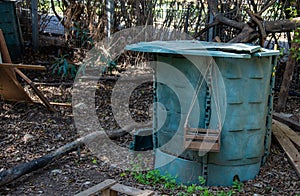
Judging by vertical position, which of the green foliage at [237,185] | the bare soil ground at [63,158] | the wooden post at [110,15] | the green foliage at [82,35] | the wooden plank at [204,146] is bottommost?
the green foliage at [237,185]

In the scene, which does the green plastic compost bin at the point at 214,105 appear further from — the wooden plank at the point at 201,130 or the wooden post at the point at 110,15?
the wooden post at the point at 110,15

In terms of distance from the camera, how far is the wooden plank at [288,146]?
3.62 meters

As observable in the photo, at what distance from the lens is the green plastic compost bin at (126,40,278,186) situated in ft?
10.1

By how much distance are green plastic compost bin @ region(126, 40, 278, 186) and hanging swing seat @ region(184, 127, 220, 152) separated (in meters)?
0.02

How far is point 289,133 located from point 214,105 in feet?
5.51

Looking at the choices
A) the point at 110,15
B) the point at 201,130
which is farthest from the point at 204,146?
the point at 110,15

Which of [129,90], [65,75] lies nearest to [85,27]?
[65,75]

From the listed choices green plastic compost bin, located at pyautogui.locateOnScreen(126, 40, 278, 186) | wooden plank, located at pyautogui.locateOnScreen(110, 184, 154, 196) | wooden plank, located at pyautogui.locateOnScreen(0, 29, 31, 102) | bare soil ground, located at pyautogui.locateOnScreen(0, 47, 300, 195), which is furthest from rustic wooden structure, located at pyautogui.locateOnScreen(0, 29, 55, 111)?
wooden plank, located at pyautogui.locateOnScreen(110, 184, 154, 196)

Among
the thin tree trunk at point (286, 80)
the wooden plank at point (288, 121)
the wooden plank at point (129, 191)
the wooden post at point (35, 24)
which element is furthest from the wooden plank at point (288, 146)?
the wooden post at point (35, 24)

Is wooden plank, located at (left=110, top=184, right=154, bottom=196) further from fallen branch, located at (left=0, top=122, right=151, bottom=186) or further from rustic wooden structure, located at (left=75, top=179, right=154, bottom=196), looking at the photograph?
fallen branch, located at (left=0, top=122, right=151, bottom=186)

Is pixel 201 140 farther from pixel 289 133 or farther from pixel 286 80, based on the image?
pixel 286 80

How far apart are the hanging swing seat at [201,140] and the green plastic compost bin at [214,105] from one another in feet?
0.06

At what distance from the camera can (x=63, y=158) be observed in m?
3.77

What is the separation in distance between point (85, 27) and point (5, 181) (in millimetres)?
A: 4569
